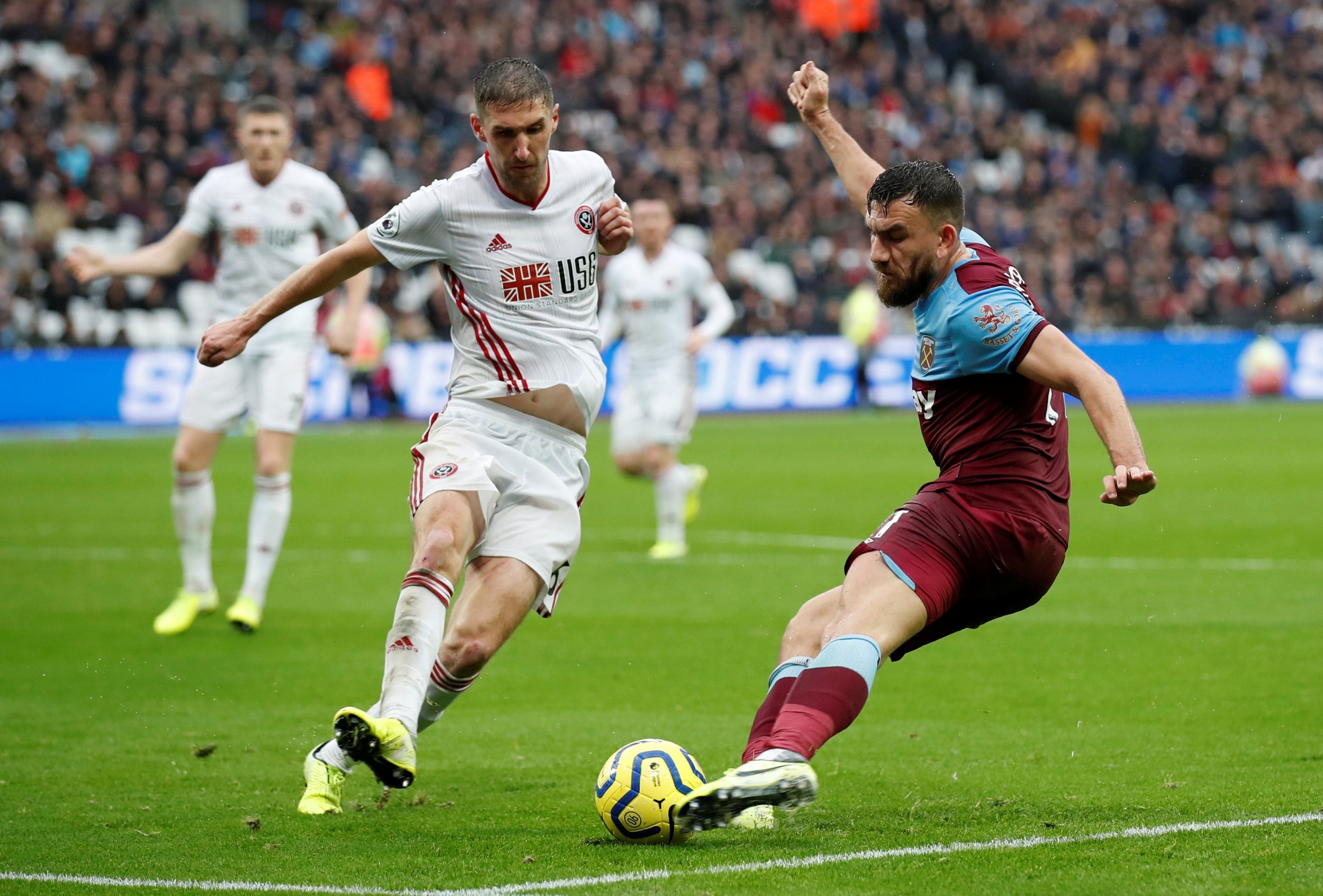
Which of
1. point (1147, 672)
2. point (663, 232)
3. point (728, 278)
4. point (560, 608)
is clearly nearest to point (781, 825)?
point (1147, 672)

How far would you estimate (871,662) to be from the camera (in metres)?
4.75

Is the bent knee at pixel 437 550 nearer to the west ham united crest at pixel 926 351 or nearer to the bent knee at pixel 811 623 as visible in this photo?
the bent knee at pixel 811 623

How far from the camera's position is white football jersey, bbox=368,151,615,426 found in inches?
227

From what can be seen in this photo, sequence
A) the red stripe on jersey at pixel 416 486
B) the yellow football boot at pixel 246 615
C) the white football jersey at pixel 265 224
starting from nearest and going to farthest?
the red stripe on jersey at pixel 416 486
the yellow football boot at pixel 246 615
the white football jersey at pixel 265 224

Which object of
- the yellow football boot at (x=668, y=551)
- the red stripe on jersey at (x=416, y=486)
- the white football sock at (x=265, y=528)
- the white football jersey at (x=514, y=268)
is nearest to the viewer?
the red stripe on jersey at (x=416, y=486)

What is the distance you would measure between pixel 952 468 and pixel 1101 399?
0.67 m

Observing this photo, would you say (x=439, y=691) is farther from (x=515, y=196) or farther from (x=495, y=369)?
(x=515, y=196)

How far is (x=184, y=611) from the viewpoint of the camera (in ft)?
31.5

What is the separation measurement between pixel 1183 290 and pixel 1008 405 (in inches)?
1216

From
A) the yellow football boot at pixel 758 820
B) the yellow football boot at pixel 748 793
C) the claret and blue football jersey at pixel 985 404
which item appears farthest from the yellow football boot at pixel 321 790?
the claret and blue football jersey at pixel 985 404

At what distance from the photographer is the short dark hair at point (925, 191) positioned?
5086 mm

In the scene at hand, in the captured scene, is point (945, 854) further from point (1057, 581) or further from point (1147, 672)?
point (1057, 581)

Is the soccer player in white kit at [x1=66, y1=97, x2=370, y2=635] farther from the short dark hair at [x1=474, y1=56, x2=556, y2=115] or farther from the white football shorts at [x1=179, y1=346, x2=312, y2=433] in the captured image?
the short dark hair at [x1=474, y1=56, x2=556, y2=115]

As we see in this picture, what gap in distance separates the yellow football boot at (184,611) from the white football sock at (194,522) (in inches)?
1.4
